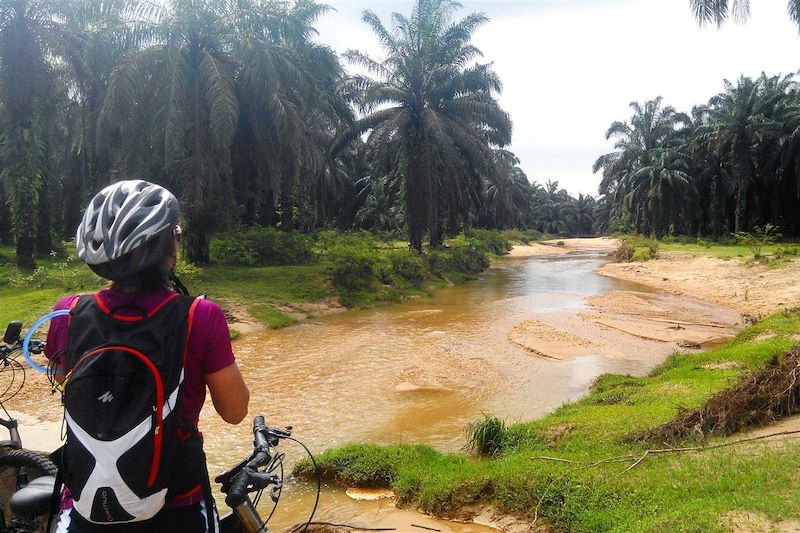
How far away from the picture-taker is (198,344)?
1717 millimetres

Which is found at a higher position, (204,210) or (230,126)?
(230,126)

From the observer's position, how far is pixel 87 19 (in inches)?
645

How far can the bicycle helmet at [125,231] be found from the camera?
1754mm

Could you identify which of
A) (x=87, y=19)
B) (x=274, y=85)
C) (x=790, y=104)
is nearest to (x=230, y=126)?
(x=274, y=85)

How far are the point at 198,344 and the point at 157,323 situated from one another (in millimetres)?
139

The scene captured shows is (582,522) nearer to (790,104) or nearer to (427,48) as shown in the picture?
(427,48)

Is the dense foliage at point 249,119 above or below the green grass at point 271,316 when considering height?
above

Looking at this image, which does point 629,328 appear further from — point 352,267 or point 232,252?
point 232,252

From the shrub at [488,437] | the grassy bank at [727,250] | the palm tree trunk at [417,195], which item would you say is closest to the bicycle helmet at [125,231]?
the shrub at [488,437]

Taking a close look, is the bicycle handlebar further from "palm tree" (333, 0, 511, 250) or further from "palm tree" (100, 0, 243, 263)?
"palm tree" (333, 0, 511, 250)

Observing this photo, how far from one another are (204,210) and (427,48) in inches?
519

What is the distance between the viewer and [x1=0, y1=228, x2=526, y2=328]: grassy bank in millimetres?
13906

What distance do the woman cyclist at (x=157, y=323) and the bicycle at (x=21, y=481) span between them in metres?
0.77

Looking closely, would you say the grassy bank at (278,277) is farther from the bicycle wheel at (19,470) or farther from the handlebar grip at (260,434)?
the handlebar grip at (260,434)
